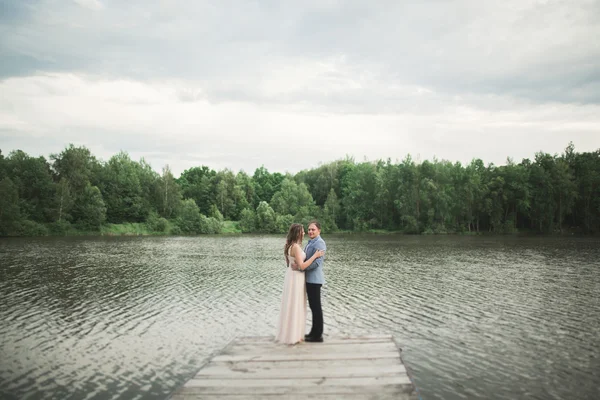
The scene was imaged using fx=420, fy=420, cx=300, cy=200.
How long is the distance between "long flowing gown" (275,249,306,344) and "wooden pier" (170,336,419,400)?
0.75 ft

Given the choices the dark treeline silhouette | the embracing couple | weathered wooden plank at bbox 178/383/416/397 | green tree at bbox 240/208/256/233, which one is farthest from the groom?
green tree at bbox 240/208/256/233

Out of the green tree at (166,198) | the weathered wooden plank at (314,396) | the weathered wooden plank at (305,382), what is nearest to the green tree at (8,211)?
the green tree at (166,198)

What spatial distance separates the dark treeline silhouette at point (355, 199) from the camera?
259ft

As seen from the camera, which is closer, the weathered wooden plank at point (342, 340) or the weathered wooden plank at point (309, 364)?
the weathered wooden plank at point (309, 364)

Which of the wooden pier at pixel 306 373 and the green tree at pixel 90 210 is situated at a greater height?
the green tree at pixel 90 210

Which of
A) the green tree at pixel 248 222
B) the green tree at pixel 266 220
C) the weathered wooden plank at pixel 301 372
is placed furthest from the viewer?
the green tree at pixel 248 222

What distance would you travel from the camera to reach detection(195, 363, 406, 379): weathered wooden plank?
23.1ft

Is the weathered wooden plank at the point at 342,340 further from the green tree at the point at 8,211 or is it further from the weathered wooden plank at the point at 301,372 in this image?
the green tree at the point at 8,211

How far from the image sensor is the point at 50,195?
83.9m

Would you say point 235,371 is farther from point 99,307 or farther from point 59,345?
point 99,307

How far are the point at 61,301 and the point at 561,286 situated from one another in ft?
83.9

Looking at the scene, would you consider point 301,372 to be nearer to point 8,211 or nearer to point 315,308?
point 315,308

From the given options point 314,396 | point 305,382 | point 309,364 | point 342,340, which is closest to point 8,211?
point 342,340

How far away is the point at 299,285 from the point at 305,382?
258cm
